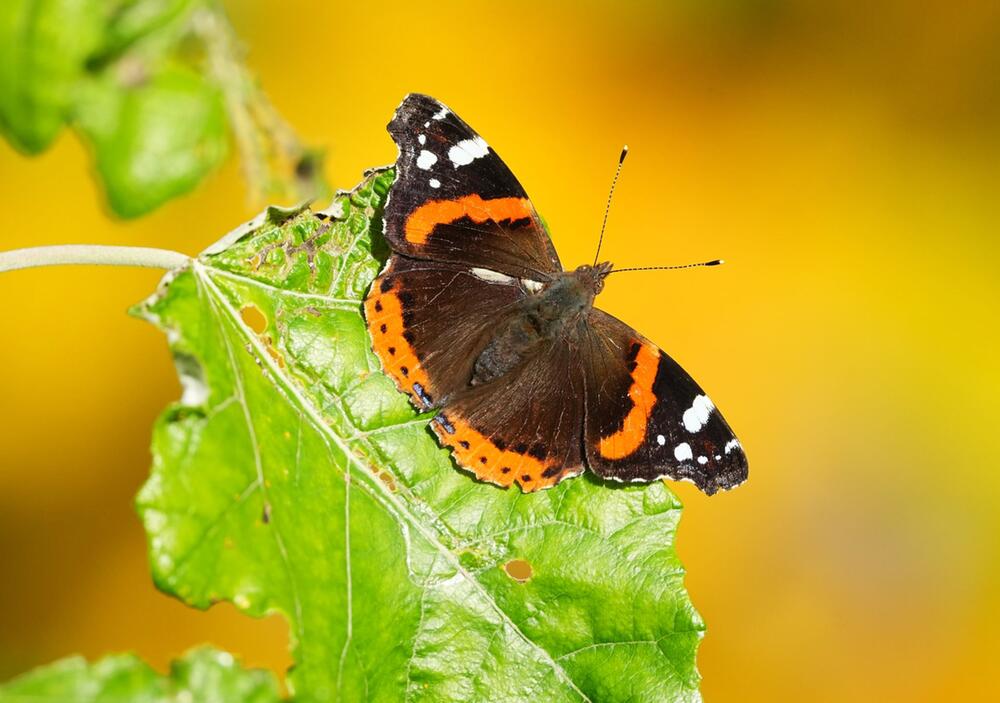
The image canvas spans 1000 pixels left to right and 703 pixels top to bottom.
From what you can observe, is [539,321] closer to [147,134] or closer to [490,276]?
→ [490,276]

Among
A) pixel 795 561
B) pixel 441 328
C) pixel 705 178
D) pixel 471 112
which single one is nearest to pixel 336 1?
pixel 471 112

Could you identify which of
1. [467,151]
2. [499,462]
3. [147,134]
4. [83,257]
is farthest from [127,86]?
[499,462]

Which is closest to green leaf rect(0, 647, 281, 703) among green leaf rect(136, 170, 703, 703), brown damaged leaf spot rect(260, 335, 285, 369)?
green leaf rect(136, 170, 703, 703)

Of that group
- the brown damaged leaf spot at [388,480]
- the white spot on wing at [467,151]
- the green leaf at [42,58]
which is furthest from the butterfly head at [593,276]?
the green leaf at [42,58]

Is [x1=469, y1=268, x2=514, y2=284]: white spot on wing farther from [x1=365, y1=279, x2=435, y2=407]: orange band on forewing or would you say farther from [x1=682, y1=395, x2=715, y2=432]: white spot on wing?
[x1=682, y1=395, x2=715, y2=432]: white spot on wing

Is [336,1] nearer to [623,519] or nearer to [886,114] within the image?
[886,114]

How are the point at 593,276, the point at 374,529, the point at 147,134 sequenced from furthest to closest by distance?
the point at 593,276
the point at 374,529
the point at 147,134
